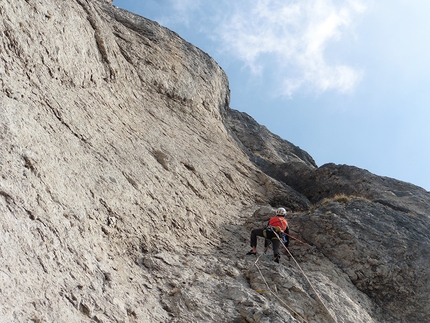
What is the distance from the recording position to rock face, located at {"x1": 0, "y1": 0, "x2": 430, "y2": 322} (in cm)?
653

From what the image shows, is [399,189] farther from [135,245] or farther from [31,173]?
[31,173]

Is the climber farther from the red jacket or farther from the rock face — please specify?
the rock face

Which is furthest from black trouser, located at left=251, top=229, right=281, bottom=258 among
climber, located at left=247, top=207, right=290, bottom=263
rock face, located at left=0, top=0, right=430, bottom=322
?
rock face, located at left=0, top=0, right=430, bottom=322

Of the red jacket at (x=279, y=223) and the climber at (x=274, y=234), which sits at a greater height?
the red jacket at (x=279, y=223)

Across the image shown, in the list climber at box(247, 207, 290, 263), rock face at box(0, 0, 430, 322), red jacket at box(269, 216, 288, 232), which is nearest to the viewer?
rock face at box(0, 0, 430, 322)

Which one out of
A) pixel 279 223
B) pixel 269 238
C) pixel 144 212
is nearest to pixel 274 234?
pixel 269 238

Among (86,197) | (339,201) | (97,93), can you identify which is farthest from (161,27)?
(86,197)

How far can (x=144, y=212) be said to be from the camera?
9516mm

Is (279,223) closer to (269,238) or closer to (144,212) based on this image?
(269,238)

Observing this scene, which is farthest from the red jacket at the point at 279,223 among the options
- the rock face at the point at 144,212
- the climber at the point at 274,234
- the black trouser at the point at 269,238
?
the rock face at the point at 144,212

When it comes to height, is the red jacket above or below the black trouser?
above

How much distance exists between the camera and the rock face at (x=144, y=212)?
6527 millimetres

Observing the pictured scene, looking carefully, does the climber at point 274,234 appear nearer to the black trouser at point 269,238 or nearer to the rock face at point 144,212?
the black trouser at point 269,238

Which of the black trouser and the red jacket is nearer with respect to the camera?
the black trouser
